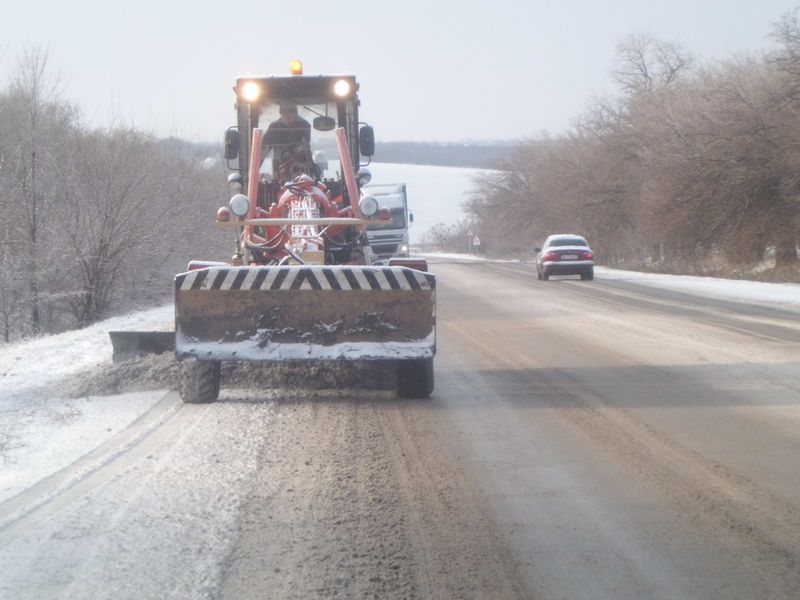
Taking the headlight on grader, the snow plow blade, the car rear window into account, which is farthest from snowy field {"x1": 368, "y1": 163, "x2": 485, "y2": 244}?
the headlight on grader

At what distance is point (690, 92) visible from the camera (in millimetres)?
40906

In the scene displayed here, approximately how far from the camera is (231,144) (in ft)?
38.6

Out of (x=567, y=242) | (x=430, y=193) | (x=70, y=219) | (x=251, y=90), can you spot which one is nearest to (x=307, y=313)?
(x=251, y=90)

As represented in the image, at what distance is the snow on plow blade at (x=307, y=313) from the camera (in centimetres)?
928

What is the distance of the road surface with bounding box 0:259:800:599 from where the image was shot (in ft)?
15.6

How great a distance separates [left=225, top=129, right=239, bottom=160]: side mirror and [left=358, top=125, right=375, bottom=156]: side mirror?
1504mm

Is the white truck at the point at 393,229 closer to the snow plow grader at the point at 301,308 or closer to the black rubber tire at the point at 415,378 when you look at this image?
the snow plow grader at the point at 301,308

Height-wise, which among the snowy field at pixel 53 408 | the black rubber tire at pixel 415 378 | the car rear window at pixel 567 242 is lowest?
the snowy field at pixel 53 408

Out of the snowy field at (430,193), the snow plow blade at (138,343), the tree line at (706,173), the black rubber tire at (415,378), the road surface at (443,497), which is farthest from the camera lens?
the snowy field at (430,193)

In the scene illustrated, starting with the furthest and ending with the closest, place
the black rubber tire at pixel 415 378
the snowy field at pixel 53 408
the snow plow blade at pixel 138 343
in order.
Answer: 1. the snow plow blade at pixel 138 343
2. the black rubber tire at pixel 415 378
3. the snowy field at pixel 53 408

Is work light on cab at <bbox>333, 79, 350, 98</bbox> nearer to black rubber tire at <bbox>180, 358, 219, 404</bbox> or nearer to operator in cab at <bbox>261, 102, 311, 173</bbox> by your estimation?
operator in cab at <bbox>261, 102, 311, 173</bbox>

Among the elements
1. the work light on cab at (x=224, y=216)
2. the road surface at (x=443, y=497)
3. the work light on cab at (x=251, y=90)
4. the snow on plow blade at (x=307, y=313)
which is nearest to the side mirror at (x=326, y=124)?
the work light on cab at (x=251, y=90)

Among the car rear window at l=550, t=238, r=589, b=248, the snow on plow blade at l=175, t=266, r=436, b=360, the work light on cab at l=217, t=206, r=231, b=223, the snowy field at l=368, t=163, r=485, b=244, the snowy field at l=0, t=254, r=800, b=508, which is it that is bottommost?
the snowy field at l=0, t=254, r=800, b=508

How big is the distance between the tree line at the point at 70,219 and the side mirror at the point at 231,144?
12822 millimetres
